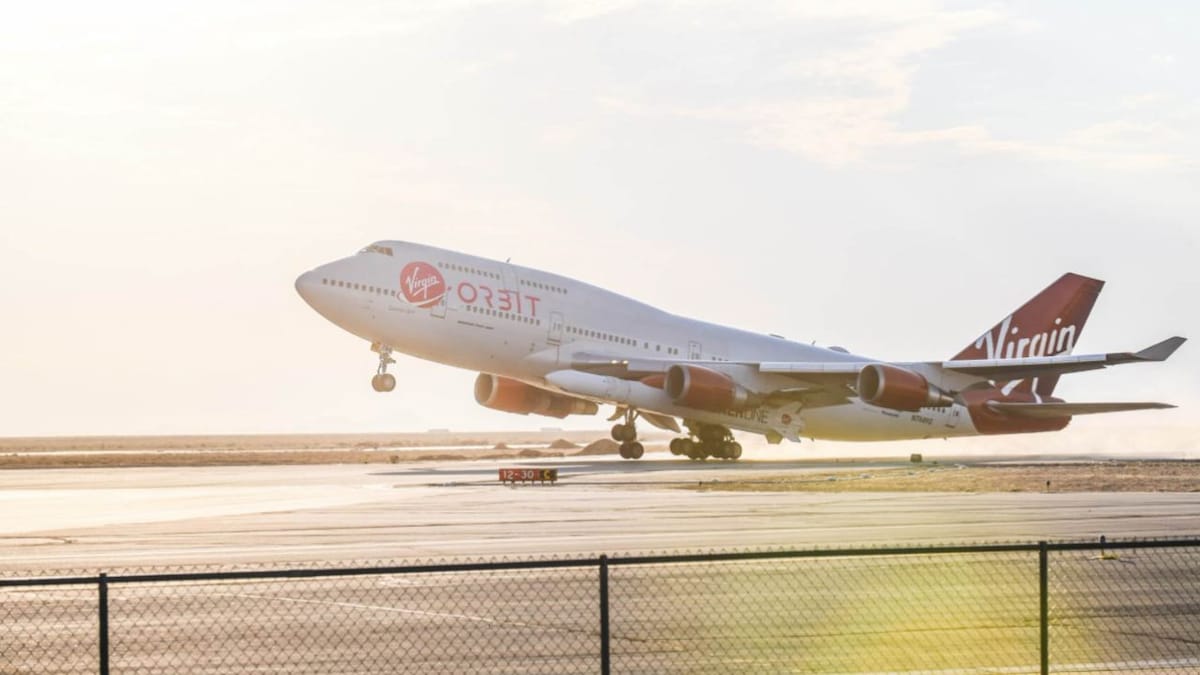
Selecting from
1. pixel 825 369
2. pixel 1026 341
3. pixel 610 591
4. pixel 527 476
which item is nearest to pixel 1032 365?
pixel 825 369

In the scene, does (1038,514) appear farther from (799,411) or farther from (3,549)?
(799,411)

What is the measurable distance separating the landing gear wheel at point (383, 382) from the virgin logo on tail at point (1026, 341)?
2722 centimetres

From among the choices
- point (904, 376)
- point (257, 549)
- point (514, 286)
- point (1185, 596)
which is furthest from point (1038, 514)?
point (514, 286)

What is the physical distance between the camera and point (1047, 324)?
66.3 metres

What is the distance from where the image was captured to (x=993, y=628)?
14789 mm

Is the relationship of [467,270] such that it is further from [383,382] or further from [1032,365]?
[1032,365]

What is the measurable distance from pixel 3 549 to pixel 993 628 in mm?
15501

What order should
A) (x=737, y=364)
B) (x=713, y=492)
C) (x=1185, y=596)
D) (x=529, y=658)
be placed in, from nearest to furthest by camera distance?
(x=529, y=658), (x=1185, y=596), (x=713, y=492), (x=737, y=364)

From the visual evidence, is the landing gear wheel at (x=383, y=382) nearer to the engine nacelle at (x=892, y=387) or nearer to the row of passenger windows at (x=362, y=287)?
the row of passenger windows at (x=362, y=287)

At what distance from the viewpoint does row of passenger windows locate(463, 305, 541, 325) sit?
180 ft

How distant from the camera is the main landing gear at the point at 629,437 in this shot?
6134 centimetres

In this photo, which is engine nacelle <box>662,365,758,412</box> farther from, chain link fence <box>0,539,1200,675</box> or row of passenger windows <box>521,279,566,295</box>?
chain link fence <box>0,539,1200,675</box>

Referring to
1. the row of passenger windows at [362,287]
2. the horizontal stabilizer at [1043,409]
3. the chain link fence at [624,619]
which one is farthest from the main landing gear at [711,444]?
the chain link fence at [624,619]

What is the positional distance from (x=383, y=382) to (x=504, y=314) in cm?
507
